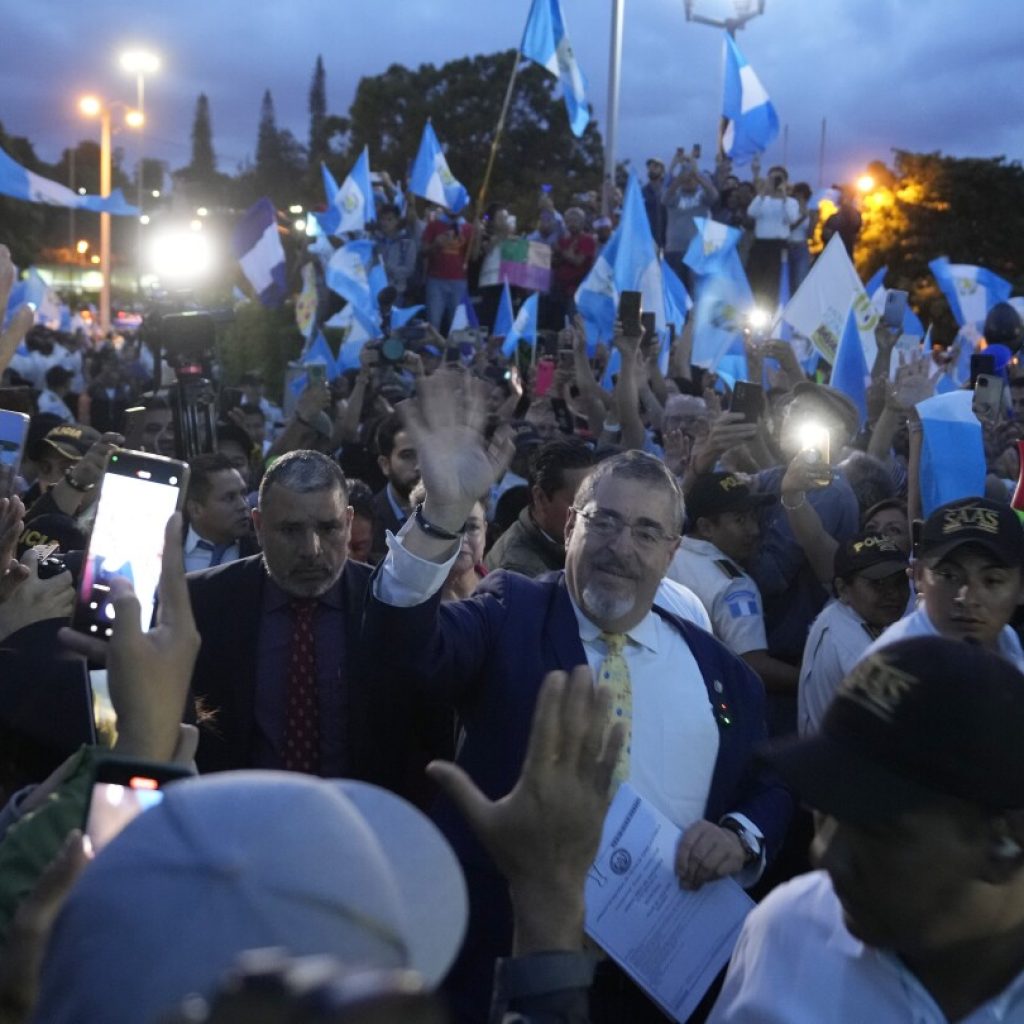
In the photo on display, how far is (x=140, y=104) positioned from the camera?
36.6 metres

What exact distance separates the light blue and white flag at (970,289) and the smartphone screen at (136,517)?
32.1ft

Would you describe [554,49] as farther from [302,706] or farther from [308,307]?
[302,706]

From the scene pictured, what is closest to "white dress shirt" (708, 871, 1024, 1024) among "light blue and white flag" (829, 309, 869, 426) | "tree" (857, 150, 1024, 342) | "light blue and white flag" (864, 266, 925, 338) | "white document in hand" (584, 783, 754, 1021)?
"white document in hand" (584, 783, 754, 1021)

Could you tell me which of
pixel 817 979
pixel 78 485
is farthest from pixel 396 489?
pixel 817 979

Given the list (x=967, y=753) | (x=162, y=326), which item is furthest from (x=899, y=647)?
(x=162, y=326)

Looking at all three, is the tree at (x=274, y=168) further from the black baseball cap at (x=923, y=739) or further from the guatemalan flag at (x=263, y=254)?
the black baseball cap at (x=923, y=739)

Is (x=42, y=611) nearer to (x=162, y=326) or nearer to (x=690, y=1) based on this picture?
(x=162, y=326)

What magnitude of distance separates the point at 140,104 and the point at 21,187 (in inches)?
1181

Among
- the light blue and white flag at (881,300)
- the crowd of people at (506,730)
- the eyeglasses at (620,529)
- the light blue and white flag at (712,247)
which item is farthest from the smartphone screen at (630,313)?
the eyeglasses at (620,529)

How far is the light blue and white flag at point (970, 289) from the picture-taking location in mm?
11672

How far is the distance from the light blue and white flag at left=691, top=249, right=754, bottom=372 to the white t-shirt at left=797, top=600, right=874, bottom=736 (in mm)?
6427

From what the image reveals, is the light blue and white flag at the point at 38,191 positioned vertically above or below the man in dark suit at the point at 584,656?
above

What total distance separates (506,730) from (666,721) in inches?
14.6

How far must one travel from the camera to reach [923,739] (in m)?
1.77
